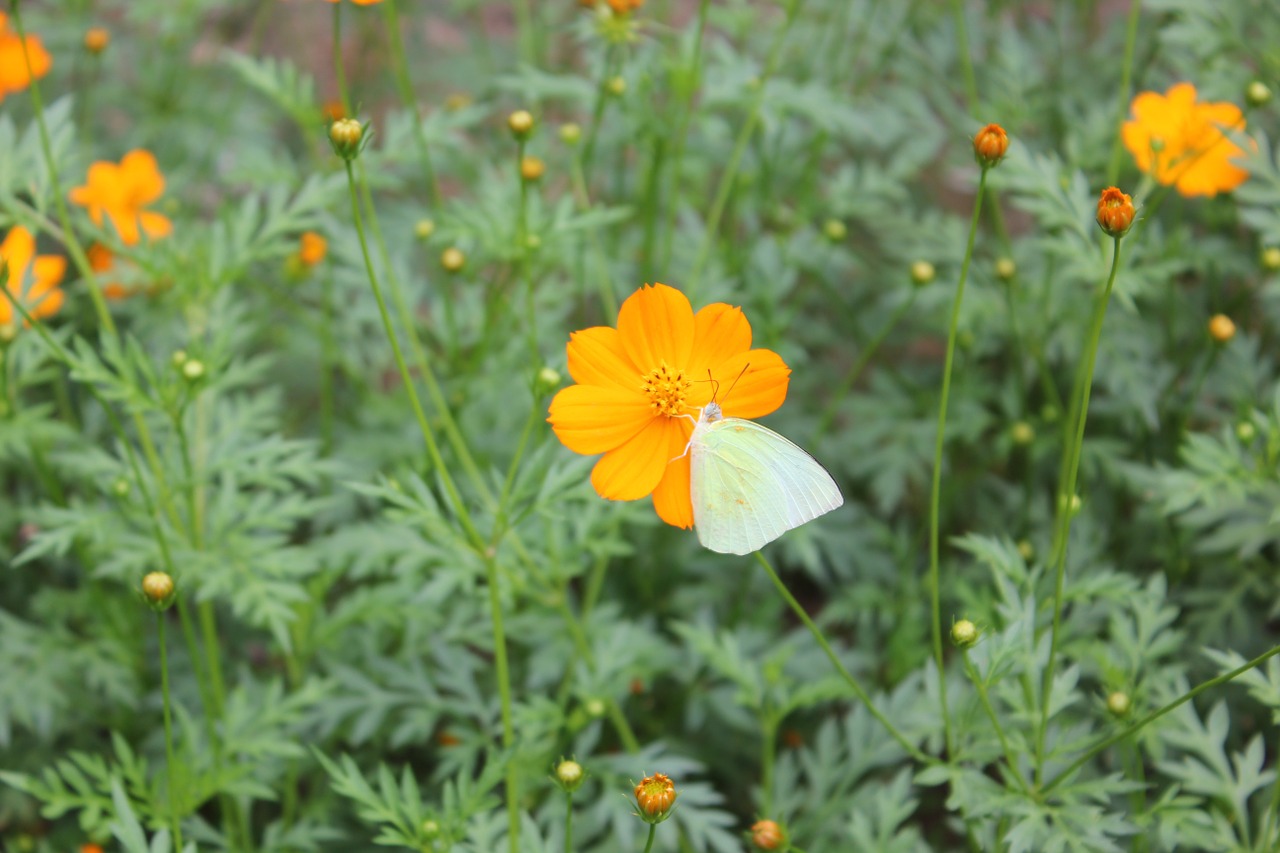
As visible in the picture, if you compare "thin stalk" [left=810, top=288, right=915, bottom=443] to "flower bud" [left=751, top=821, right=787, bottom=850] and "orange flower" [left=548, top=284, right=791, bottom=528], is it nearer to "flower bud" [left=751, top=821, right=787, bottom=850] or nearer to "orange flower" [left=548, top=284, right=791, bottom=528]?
"orange flower" [left=548, top=284, right=791, bottom=528]

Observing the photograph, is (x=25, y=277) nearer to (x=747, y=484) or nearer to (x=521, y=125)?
(x=521, y=125)

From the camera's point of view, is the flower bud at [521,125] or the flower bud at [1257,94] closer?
the flower bud at [521,125]

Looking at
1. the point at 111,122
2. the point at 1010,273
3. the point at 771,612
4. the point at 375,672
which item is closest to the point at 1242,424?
the point at 1010,273

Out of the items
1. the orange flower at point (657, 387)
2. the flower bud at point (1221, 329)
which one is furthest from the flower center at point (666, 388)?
the flower bud at point (1221, 329)

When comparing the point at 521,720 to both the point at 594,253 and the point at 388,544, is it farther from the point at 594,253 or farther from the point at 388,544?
the point at 594,253

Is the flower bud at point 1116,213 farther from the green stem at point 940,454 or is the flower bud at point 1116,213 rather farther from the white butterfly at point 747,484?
the white butterfly at point 747,484
